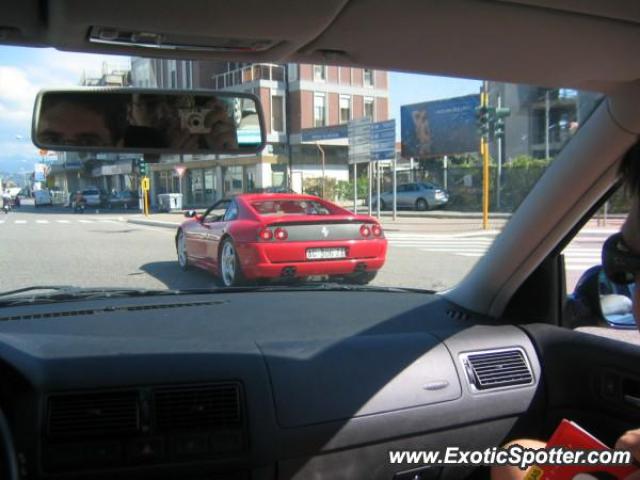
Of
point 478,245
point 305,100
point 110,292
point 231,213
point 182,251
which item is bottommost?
point 182,251

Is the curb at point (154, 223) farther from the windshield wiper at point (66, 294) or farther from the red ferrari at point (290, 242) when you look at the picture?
the windshield wiper at point (66, 294)

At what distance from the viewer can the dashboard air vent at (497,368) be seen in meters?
2.69

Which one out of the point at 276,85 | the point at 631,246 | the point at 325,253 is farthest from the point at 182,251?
the point at 631,246

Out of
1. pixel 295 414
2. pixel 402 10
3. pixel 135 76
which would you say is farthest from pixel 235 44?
pixel 295 414

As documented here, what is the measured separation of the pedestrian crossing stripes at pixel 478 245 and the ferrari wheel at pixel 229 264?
2.56m

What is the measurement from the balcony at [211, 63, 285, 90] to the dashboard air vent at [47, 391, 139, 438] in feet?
3.99

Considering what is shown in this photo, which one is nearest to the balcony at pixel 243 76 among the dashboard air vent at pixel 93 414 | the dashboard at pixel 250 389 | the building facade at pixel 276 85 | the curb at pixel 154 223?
the building facade at pixel 276 85

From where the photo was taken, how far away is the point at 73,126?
2270 millimetres

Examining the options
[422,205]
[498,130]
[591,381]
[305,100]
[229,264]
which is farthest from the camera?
[422,205]

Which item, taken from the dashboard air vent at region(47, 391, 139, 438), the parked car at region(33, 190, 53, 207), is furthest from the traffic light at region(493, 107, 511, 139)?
the parked car at region(33, 190, 53, 207)

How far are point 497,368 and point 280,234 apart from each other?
3988mm

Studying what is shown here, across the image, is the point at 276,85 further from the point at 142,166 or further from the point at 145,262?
the point at 145,262

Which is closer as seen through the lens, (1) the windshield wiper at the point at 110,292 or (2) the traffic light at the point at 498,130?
(1) the windshield wiper at the point at 110,292

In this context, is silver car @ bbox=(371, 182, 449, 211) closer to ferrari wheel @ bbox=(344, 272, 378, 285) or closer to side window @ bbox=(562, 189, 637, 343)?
ferrari wheel @ bbox=(344, 272, 378, 285)
